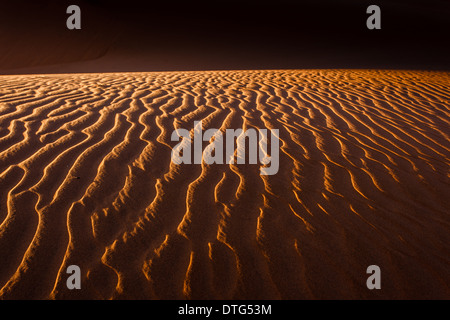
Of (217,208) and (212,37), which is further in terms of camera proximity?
(212,37)

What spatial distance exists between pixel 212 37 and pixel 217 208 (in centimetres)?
1576

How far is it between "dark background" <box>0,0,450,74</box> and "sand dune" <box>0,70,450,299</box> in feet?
31.4

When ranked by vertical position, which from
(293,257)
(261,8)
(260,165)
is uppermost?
(261,8)

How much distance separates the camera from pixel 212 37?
16.9m

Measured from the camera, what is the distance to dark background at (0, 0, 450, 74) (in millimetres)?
13938

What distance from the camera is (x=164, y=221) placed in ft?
7.73

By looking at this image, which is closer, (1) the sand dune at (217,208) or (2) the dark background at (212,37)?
(1) the sand dune at (217,208)

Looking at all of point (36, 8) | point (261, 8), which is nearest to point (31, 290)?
point (36, 8)

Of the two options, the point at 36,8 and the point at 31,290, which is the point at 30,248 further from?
the point at 36,8

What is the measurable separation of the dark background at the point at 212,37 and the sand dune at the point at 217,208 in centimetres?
957

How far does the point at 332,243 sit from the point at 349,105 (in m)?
3.44

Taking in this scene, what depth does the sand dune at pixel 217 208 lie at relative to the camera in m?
1.92

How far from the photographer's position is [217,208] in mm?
2510

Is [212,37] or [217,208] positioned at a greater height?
[212,37]
